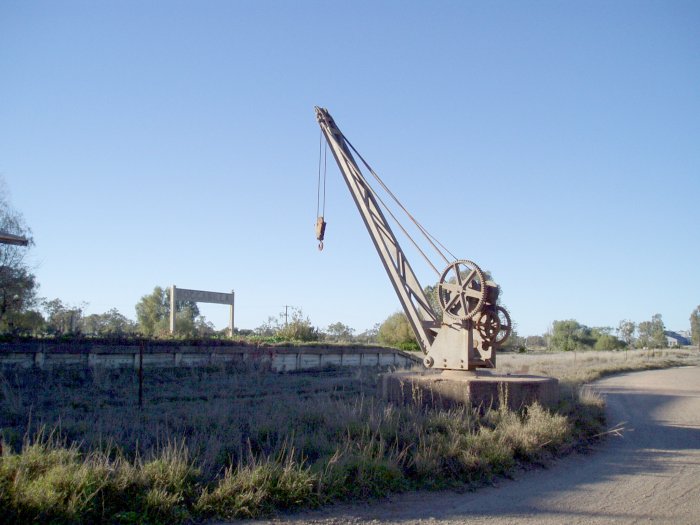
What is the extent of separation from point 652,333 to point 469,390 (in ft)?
360

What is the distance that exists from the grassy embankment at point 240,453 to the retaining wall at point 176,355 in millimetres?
3842

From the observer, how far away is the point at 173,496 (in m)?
5.62

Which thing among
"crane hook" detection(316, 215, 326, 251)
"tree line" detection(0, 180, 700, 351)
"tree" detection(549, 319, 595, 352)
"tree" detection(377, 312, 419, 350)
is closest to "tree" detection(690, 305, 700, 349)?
"tree line" detection(0, 180, 700, 351)

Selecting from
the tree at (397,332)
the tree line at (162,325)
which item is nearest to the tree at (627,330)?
the tree line at (162,325)

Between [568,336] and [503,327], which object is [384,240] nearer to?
[503,327]

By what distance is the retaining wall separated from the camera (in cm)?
1720

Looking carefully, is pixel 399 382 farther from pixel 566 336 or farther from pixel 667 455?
pixel 566 336

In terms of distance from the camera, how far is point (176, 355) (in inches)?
811

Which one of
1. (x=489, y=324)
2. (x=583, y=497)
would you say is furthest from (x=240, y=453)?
(x=489, y=324)

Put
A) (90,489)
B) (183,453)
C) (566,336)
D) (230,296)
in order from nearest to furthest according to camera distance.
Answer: (90,489) < (183,453) < (230,296) < (566,336)

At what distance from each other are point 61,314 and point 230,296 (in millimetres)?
28056

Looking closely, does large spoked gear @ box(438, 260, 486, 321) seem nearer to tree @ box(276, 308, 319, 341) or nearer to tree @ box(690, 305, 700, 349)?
tree @ box(276, 308, 319, 341)

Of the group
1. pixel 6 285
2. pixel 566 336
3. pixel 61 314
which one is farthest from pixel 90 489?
pixel 566 336

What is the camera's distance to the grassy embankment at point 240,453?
18.2 ft
